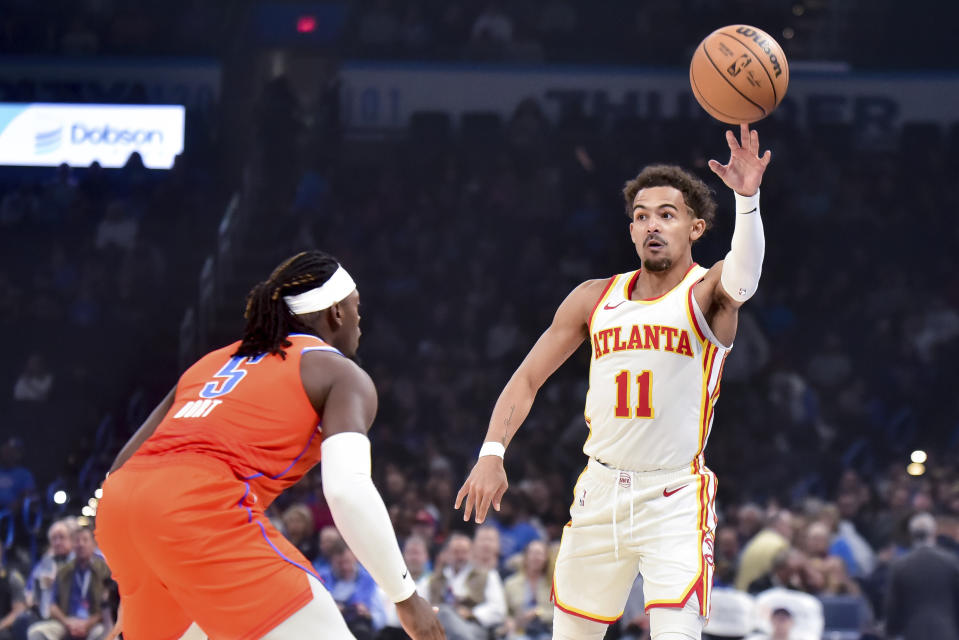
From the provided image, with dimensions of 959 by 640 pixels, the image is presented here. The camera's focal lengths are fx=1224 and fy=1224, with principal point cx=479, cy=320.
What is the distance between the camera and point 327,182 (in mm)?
15000

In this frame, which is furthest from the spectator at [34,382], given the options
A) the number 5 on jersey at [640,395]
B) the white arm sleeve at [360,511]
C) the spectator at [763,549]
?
the white arm sleeve at [360,511]

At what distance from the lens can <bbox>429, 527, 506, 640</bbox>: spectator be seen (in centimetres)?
845

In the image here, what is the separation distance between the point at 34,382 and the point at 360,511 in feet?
34.1

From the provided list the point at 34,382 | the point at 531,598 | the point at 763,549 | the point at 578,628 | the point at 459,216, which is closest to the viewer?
the point at 578,628

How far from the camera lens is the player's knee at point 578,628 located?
15.1ft

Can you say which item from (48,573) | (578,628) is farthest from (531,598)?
(578,628)

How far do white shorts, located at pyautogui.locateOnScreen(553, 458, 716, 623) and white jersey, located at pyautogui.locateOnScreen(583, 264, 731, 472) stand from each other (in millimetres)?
77

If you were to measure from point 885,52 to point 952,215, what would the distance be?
8.18 ft

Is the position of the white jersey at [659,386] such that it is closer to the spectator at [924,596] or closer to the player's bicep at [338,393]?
the player's bicep at [338,393]

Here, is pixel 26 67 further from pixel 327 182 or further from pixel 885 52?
pixel 885 52

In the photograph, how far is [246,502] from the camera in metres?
3.34

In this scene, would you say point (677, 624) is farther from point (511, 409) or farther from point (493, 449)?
point (511, 409)

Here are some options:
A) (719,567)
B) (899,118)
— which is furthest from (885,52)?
(719,567)

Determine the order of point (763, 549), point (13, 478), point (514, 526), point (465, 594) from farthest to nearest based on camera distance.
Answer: point (13, 478) < point (514, 526) < point (763, 549) < point (465, 594)
